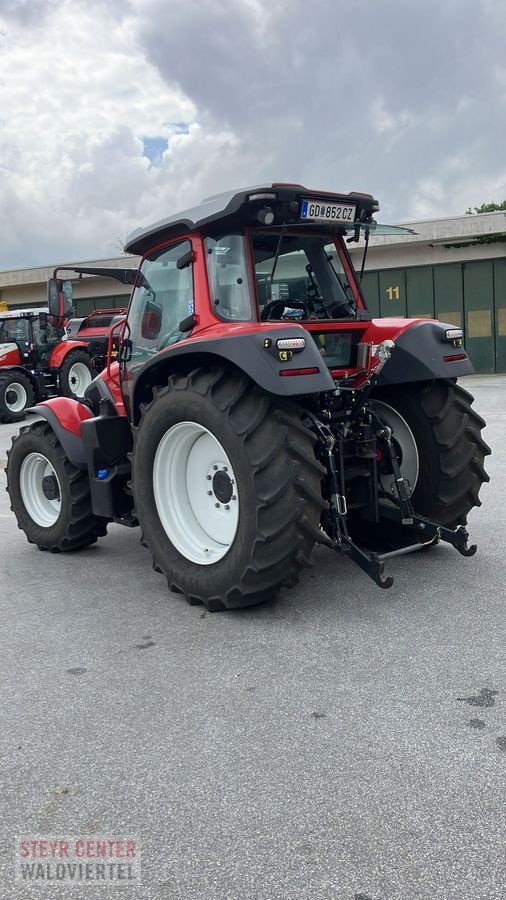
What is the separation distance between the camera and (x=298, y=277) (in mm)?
4652

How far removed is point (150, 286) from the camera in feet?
16.1

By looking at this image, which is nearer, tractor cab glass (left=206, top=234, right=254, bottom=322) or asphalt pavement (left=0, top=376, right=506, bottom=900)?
asphalt pavement (left=0, top=376, right=506, bottom=900)

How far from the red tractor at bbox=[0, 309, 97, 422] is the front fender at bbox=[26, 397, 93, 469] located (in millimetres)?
12094

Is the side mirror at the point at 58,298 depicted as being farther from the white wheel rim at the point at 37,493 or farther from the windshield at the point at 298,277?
the windshield at the point at 298,277

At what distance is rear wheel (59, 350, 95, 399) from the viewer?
57.8 feet

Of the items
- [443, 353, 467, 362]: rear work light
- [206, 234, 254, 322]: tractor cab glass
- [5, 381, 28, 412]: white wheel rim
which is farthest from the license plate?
[5, 381, 28, 412]: white wheel rim

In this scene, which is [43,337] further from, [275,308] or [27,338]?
[275,308]

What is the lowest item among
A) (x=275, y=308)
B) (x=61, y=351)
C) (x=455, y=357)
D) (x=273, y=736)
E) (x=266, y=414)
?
(x=273, y=736)

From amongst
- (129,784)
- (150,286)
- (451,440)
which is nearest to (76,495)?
(150,286)

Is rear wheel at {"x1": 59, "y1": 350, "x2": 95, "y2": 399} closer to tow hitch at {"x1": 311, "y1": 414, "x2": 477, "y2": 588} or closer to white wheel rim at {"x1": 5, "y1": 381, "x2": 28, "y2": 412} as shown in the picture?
white wheel rim at {"x1": 5, "y1": 381, "x2": 28, "y2": 412}

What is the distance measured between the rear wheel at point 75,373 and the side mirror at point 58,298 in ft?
39.9

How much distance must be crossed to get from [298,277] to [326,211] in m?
0.52

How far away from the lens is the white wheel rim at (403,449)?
16.0 ft

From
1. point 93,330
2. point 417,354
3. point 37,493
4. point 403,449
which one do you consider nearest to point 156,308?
point 417,354
